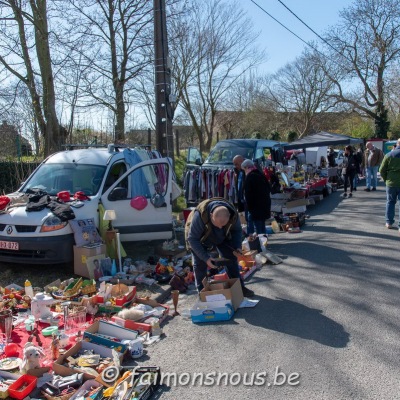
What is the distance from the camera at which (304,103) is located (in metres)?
38.3

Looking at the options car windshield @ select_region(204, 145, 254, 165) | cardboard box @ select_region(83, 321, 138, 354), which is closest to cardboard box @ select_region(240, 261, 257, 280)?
cardboard box @ select_region(83, 321, 138, 354)

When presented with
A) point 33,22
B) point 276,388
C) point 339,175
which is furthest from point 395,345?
point 339,175

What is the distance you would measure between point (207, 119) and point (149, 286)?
Result: 30.6 metres

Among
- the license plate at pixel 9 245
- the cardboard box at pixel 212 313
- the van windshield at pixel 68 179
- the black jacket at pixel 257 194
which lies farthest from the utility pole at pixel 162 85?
the cardboard box at pixel 212 313

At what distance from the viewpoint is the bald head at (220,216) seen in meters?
5.45

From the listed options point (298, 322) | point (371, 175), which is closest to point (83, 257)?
point (298, 322)

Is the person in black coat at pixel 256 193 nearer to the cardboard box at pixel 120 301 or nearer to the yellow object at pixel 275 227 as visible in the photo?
the yellow object at pixel 275 227

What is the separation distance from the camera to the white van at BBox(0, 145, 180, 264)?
6883mm

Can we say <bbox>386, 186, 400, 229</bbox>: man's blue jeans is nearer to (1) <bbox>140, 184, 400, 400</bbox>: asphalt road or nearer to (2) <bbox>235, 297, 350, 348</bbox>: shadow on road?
(1) <bbox>140, 184, 400, 400</bbox>: asphalt road

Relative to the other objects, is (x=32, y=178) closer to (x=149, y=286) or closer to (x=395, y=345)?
(x=149, y=286)

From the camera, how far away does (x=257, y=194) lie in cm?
871

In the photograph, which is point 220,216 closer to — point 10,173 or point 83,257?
point 83,257

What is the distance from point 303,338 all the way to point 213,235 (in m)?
1.76

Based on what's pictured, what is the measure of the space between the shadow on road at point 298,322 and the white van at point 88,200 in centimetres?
299
